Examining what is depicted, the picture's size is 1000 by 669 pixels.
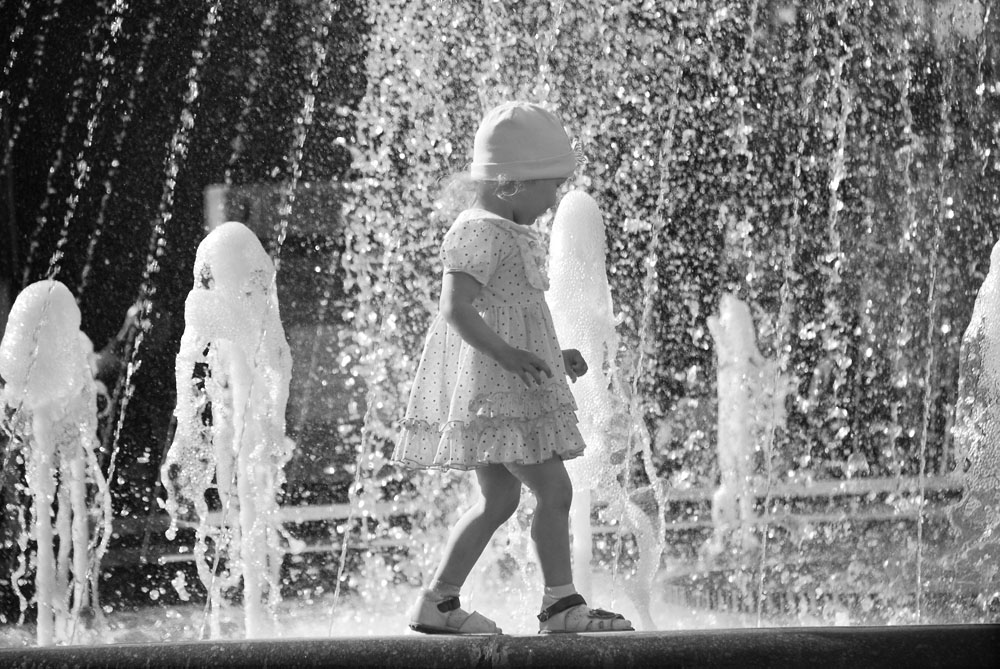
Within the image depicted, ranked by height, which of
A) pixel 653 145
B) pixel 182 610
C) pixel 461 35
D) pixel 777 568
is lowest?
pixel 182 610

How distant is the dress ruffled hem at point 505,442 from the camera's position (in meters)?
2.41

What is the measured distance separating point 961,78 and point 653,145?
9.15 feet

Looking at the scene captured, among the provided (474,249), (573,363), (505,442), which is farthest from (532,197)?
(505,442)

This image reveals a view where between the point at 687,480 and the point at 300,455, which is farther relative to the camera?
the point at 300,455

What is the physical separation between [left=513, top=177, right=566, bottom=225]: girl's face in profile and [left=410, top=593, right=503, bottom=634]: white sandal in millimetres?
732

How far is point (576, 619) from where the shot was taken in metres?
2.42

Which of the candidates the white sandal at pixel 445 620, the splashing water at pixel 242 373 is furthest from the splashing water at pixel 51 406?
the white sandal at pixel 445 620

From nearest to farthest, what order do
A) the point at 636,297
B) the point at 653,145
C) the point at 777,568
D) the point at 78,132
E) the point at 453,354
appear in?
the point at 453,354 → the point at 777,568 → the point at 636,297 → the point at 653,145 → the point at 78,132

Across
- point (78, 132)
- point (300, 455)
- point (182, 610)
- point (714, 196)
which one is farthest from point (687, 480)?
point (78, 132)

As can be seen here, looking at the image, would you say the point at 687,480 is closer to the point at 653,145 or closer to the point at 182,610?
the point at 653,145

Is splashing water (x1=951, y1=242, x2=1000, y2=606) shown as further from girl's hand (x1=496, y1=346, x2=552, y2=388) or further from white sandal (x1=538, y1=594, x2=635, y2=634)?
girl's hand (x1=496, y1=346, x2=552, y2=388)

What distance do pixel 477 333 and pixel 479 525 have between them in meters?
0.36

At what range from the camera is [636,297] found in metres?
10.2

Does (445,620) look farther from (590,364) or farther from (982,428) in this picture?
(982,428)
